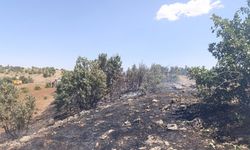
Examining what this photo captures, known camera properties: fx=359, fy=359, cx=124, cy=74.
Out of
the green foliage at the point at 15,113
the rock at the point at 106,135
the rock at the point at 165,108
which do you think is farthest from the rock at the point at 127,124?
the green foliage at the point at 15,113

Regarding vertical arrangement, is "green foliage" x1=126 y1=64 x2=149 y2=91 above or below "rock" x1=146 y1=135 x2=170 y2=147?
above

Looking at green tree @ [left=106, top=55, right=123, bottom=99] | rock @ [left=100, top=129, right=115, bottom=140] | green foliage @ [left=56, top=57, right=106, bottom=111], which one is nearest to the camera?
rock @ [left=100, top=129, right=115, bottom=140]

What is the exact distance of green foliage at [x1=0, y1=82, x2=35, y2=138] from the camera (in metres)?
30.8

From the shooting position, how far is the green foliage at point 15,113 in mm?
30812

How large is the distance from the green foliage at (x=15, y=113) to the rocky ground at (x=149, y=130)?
3.16 meters

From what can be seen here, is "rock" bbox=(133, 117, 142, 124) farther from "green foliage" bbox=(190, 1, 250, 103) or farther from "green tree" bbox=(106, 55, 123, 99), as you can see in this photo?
"green tree" bbox=(106, 55, 123, 99)

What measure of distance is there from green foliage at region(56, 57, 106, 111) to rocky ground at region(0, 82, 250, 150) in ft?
18.4

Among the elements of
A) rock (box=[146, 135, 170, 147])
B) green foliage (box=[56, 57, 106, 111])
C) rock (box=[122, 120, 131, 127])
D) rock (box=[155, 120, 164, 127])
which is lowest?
rock (box=[146, 135, 170, 147])

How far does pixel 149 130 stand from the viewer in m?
24.4

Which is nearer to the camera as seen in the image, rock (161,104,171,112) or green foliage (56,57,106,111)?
rock (161,104,171,112)

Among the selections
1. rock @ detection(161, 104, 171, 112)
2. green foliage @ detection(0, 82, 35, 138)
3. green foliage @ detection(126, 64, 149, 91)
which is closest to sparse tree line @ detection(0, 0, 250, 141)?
green foliage @ detection(0, 82, 35, 138)

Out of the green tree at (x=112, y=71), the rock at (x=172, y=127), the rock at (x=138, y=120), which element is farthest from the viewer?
the green tree at (x=112, y=71)

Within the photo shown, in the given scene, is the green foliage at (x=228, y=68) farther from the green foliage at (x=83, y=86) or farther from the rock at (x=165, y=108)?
the green foliage at (x=83, y=86)

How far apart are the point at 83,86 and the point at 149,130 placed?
14.1 metres
